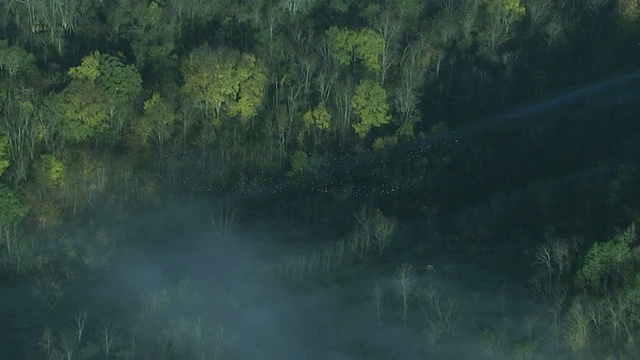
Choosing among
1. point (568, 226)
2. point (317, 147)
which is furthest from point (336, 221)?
point (568, 226)

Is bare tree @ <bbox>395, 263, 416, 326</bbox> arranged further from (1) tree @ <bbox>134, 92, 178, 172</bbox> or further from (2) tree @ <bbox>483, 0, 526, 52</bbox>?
(2) tree @ <bbox>483, 0, 526, 52</bbox>

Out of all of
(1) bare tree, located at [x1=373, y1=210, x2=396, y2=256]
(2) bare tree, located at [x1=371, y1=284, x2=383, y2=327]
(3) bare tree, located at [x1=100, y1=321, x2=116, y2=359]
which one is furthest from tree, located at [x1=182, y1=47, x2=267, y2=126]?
(3) bare tree, located at [x1=100, y1=321, x2=116, y2=359]

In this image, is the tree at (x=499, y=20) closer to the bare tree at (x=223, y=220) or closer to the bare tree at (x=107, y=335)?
the bare tree at (x=223, y=220)

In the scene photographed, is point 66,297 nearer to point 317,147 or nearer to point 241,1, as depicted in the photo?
point 317,147

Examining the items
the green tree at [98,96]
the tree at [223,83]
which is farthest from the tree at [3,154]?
the tree at [223,83]

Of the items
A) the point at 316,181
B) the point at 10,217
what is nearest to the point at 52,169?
the point at 10,217

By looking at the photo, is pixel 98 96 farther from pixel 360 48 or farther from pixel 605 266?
pixel 605 266
